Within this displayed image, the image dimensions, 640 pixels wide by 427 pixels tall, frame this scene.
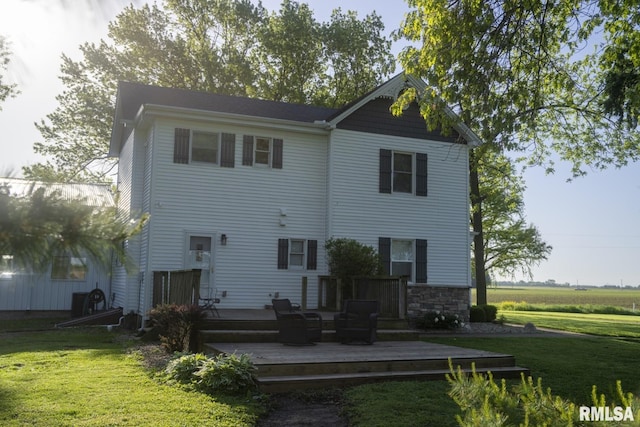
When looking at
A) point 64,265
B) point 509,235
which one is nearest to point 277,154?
point 64,265

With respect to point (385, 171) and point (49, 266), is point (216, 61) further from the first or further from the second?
point (49, 266)

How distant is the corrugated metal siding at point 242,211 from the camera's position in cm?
1406

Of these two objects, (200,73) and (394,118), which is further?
(200,73)

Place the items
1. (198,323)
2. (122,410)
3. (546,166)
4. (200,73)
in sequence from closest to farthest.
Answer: (122,410) < (198,323) < (546,166) < (200,73)

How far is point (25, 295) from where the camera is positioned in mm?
16984

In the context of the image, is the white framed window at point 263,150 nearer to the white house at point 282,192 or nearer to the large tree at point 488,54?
the white house at point 282,192

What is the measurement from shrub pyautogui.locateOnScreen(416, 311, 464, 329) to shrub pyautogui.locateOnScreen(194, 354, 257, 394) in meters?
9.43

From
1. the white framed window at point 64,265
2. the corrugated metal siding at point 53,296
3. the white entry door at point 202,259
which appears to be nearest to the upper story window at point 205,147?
the white entry door at point 202,259

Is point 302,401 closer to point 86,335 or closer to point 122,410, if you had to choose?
point 122,410

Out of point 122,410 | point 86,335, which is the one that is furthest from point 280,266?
point 122,410

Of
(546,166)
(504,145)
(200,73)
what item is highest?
(200,73)

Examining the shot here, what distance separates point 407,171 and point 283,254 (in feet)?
15.2

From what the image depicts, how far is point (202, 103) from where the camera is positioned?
16.1m

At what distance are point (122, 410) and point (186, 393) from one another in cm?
97
